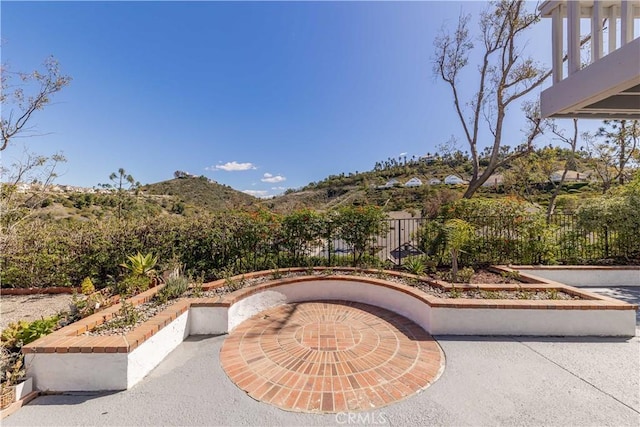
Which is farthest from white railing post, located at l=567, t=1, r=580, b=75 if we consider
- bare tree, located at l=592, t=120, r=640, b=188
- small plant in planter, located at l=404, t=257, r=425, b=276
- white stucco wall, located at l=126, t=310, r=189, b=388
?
bare tree, located at l=592, t=120, r=640, b=188

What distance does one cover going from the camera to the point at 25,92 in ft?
17.9

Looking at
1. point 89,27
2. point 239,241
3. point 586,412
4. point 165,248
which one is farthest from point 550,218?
point 89,27

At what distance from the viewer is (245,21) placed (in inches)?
309

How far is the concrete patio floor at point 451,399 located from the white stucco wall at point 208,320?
0.57 metres

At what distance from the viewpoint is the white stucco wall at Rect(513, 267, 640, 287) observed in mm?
5316

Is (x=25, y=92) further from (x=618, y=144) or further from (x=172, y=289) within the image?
(x=618, y=144)

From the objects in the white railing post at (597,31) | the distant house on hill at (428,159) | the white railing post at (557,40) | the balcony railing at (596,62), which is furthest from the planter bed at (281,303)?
the distant house on hill at (428,159)

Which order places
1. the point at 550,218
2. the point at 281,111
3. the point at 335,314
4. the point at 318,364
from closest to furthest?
the point at 318,364 → the point at 335,314 → the point at 550,218 → the point at 281,111

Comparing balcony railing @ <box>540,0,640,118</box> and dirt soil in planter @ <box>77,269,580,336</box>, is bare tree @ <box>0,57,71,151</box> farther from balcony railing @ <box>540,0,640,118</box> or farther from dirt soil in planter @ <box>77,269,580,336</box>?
balcony railing @ <box>540,0,640,118</box>

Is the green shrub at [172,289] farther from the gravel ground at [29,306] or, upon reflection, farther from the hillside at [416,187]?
the hillside at [416,187]

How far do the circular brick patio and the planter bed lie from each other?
0.34 metres

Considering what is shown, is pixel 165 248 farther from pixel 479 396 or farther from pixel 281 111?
pixel 281 111

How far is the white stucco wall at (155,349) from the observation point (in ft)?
8.11

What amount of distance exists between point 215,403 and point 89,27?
8626mm
